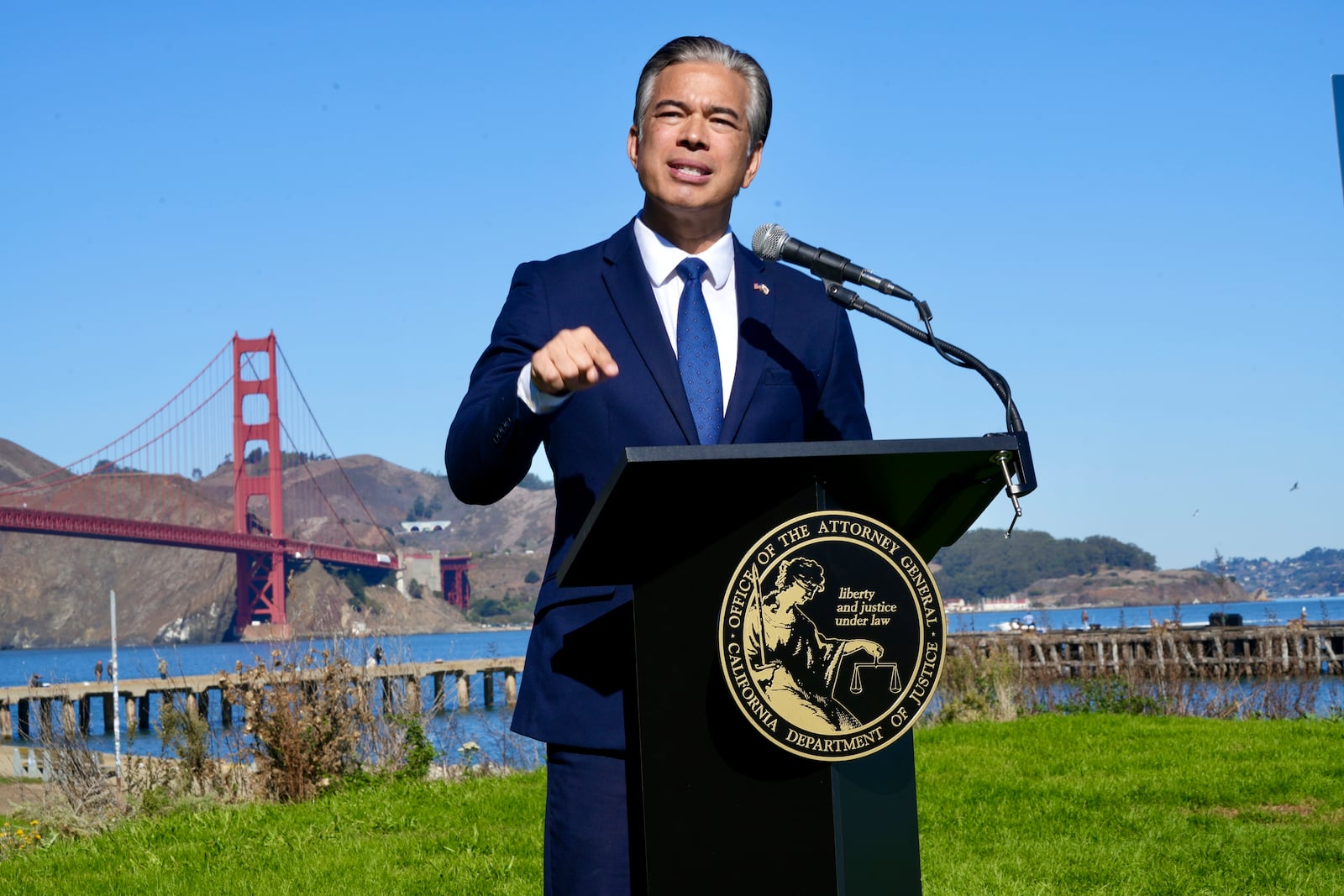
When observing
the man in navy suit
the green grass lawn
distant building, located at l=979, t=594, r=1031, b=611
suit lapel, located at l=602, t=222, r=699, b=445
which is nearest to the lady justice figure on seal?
the man in navy suit

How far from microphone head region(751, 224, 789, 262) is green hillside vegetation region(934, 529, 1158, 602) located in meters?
139

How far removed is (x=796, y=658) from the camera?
1488 mm

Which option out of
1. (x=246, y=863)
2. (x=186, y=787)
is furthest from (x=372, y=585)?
(x=246, y=863)

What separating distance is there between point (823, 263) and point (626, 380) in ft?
1.26

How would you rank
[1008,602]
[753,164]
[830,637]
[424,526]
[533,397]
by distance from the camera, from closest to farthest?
[830,637] < [533,397] < [753,164] < [1008,602] < [424,526]

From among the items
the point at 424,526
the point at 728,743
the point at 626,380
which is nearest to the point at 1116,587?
the point at 424,526

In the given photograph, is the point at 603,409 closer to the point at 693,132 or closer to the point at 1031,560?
the point at 693,132

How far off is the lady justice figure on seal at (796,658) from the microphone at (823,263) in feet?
2.27

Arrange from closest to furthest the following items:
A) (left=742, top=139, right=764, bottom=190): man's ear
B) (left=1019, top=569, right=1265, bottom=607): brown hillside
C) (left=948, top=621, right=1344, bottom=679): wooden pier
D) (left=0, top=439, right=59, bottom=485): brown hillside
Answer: (left=742, top=139, right=764, bottom=190): man's ear
(left=948, top=621, right=1344, bottom=679): wooden pier
(left=1019, top=569, right=1265, bottom=607): brown hillside
(left=0, top=439, right=59, bottom=485): brown hillside

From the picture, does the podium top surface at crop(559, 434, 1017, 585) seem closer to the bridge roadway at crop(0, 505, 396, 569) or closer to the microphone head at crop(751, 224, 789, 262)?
the microphone head at crop(751, 224, 789, 262)

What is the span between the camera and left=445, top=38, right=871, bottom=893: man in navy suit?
5.80ft

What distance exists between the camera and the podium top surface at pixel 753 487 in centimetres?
146

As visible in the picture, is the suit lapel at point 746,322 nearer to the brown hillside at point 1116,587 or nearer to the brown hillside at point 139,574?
the brown hillside at point 139,574

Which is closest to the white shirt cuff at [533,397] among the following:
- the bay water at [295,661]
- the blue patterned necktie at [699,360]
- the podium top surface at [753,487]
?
the podium top surface at [753,487]
